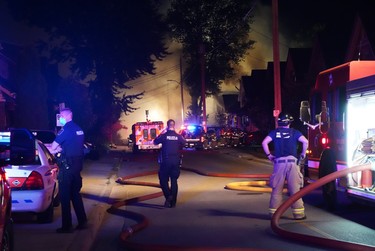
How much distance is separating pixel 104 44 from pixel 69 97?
5.61m

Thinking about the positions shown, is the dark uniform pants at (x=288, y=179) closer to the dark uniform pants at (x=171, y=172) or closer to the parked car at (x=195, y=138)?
the dark uniform pants at (x=171, y=172)

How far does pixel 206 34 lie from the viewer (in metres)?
75.7

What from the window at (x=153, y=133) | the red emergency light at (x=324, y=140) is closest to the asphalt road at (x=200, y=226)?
the red emergency light at (x=324, y=140)

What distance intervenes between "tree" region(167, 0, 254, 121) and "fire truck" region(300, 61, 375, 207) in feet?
205

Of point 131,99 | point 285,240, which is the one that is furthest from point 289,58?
point 285,240

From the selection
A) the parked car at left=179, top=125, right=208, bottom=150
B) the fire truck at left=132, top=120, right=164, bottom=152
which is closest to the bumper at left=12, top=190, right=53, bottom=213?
the fire truck at left=132, top=120, right=164, bottom=152

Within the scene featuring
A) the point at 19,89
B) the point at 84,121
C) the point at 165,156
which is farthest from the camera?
the point at 84,121

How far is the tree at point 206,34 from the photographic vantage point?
75562mm

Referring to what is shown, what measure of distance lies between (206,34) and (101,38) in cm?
3323

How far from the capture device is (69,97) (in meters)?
46.9

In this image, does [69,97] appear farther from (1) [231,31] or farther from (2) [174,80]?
(1) [231,31]

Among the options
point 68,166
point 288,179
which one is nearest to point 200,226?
point 288,179

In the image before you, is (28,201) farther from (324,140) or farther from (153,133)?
(153,133)

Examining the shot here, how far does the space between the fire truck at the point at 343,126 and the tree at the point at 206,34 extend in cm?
6240
